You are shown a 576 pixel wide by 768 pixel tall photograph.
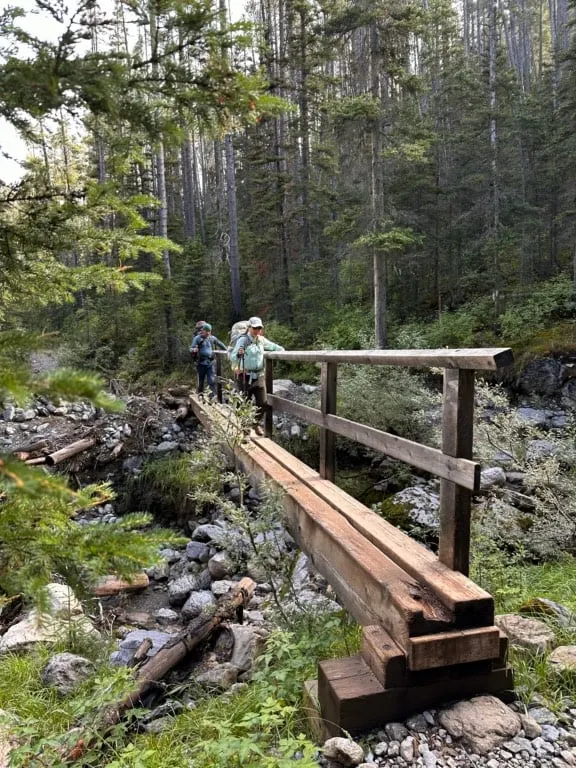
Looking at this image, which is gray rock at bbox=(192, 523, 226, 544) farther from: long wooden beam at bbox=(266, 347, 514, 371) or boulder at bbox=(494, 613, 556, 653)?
boulder at bbox=(494, 613, 556, 653)

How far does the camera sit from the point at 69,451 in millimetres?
9062

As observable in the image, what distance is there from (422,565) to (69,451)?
788 centimetres

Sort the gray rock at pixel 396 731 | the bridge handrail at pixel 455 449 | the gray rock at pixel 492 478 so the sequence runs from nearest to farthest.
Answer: the gray rock at pixel 396 731, the bridge handrail at pixel 455 449, the gray rock at pixel 492 478

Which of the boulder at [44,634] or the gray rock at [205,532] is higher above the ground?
the boulder at [44,634]

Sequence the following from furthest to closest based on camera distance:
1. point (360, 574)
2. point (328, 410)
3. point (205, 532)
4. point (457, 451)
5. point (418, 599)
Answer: point (205, 532) → point (328, 410) → point (360, 574) → point (457, 451) → point (418, 599)

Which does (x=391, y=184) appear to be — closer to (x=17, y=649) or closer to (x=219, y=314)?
(x=219, y=314)

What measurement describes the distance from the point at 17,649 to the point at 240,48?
4651 mm

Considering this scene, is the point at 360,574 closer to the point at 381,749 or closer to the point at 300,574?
the point at 381,749

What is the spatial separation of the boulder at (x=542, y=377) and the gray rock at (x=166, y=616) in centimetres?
1010

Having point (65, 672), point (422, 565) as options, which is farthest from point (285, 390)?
point (422, 565)

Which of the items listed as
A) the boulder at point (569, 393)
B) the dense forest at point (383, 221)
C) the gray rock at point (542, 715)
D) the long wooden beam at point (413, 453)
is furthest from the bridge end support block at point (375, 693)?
the boulder at point (569, 393)

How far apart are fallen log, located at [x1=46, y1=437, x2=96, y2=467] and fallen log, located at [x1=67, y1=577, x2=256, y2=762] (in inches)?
199

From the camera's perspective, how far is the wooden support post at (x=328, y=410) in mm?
4441

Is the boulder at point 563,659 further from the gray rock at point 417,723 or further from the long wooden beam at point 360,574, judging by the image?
the gray rock at point 417,723
